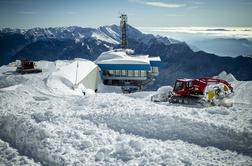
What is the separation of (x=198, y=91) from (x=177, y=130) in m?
8.96

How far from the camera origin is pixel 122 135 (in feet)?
42.7

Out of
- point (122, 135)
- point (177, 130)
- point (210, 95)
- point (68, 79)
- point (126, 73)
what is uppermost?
point (210, 95)

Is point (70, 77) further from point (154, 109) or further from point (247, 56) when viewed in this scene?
point (247, 56)

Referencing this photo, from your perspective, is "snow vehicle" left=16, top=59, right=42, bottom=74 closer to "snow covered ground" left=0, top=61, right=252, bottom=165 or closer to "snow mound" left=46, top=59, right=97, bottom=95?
"snow mound" left=46, top=59, right=97, bottom=95

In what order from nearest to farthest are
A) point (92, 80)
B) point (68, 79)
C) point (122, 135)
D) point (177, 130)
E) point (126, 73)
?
point (122, 135), point (177, 130), point (68, 79), point (92, 80), point (126, 73)

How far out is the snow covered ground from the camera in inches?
430

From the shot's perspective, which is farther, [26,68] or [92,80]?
[92,80]

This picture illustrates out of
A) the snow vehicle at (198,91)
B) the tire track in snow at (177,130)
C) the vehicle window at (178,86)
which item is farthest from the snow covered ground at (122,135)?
the vehicle window at (178,86)

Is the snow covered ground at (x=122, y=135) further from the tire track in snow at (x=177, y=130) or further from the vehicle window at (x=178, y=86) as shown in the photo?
the vehicle window at (x=178, y=86)

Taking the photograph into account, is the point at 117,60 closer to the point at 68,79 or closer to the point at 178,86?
the point at 68,79

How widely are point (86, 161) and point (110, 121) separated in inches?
161

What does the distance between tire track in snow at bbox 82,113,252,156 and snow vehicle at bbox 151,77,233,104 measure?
7.48 meters

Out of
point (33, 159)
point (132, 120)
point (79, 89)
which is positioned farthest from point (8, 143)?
point (79, 89)

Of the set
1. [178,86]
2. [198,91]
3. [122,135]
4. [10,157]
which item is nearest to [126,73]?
[178,86]
